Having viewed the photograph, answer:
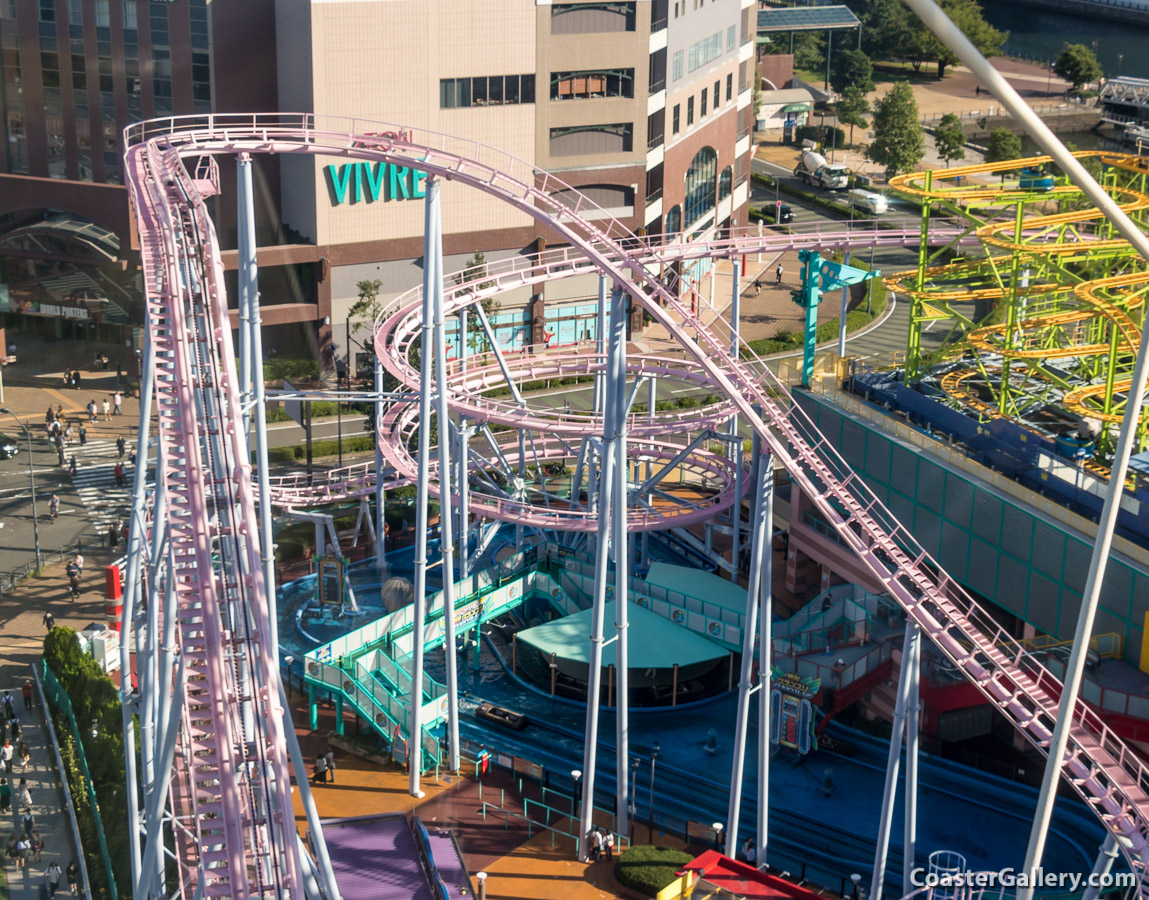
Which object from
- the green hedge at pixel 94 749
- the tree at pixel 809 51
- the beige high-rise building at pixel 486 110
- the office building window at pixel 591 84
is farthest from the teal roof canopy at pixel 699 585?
the tree at pixel 809 51

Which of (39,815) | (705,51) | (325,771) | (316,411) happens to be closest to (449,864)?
(325,771)

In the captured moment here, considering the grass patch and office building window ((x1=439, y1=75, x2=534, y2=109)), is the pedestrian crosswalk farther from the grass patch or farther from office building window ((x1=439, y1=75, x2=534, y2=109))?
office building window ((x1=439, y1=75, x2=534, y2=109))

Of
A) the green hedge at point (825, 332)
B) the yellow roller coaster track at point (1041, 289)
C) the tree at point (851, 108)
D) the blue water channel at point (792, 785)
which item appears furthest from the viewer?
the tree at point (851, 108)

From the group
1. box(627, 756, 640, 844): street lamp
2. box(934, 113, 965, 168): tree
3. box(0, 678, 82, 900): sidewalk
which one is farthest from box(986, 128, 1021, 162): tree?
box(0, 678, 82, 900): sidewalk

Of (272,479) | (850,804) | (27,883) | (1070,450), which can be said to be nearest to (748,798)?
(850,804)

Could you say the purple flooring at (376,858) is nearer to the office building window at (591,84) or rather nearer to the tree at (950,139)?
the office building window at (591,84)

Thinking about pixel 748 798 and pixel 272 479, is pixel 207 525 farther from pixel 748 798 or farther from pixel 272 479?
pixel 272 479

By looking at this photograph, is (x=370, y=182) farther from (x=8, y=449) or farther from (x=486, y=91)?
(x=8, y=449)
